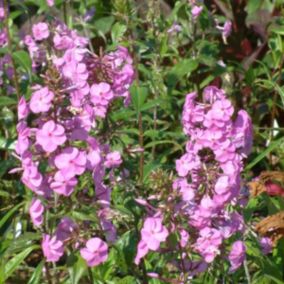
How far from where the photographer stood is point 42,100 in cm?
263

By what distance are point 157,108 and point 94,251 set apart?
2.01m

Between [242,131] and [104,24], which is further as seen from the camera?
[104,24]

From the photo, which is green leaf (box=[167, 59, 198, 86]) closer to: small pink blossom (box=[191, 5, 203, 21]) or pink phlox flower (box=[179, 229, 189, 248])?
small pink blossom (box=[191, 5, 203, 21])

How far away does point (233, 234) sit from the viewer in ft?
10.1

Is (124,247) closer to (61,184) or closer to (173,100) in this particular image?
(61,184)

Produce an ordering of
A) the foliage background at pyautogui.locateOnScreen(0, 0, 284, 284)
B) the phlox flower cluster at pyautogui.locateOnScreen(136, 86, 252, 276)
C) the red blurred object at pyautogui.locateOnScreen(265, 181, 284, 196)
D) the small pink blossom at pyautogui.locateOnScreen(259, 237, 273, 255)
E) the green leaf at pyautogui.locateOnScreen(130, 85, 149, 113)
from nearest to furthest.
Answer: the phlox flower cluster at pyautogui.locateOnScreen(136, 86, 252, 276)
the foliage background at pyautogui.locateOnScreen(0, 0, 284, 284)
the small pink blossom at pyautogui.locateOnScreen(259, 237, 273, 255)
the green leaf at pyautogui.locateOnScreen(130, 85, 149, 113)
the red blurred object at pyautogui.locateOnScreen(265, 181, 284, 196)

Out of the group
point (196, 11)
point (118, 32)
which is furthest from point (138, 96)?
point (196, 11)

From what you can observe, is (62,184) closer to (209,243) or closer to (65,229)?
(65,229)

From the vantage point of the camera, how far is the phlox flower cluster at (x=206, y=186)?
8.96ft

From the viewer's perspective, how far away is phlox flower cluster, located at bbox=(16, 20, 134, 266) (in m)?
2.64

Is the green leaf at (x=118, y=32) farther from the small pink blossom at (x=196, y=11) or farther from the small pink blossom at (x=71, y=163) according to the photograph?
the small pink blossom at (x=71, y=163)

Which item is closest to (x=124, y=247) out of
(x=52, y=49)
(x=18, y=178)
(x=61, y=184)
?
(x=61, y=184)

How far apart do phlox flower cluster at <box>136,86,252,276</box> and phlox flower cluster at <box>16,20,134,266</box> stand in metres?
0.19

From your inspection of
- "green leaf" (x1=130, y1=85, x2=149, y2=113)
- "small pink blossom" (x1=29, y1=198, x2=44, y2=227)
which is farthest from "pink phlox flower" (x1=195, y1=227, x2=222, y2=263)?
"green leaf" (x1=130, y1=85, x2=149, y2=113)
